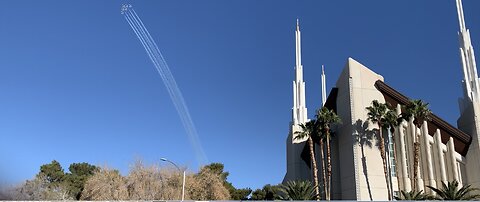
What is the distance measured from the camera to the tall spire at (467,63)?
48.7m

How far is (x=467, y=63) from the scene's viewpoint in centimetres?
5403

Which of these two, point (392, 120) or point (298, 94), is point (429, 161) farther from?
point (298, 94)

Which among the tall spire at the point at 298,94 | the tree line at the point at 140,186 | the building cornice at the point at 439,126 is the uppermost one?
the tall spire at the point at 298,94

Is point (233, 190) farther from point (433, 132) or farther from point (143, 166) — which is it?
point (433, 132)

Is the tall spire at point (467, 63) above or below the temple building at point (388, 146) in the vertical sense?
above

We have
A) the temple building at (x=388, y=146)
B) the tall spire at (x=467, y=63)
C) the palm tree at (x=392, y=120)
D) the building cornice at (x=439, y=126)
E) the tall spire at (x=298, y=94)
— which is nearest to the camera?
the temple building at (x=388, y=146)

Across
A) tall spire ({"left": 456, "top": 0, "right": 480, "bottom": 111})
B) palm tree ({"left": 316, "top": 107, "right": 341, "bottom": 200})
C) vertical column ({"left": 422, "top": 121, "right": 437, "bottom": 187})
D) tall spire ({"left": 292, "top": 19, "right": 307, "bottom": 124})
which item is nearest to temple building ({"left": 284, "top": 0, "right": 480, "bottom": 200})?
vertical column ({"left": 422, "top": 121, "right": 437, "bottom": 187})

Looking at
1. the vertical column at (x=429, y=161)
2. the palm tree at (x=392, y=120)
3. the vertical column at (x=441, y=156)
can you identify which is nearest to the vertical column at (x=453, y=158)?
the vertical column at (x=441, y=156)

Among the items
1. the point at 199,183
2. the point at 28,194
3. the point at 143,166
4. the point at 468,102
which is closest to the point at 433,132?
the point at 468,102

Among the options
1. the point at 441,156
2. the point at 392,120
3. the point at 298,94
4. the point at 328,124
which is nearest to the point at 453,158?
the point at 441,156

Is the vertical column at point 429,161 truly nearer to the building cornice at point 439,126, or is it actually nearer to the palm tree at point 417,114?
the palm tree at point 417,114

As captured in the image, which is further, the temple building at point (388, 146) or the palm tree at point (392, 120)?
the palm tree at point (392, 120)

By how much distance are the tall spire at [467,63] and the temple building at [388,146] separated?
251 centimetres

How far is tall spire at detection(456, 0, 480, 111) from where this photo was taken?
4872 cm
